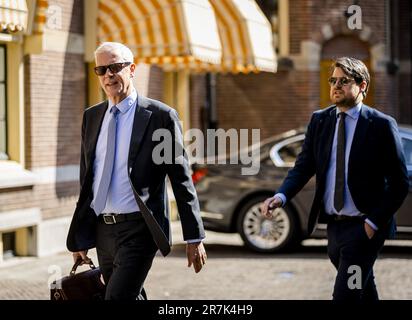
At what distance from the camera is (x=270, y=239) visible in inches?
503

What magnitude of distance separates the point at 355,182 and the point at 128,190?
4.39 feet

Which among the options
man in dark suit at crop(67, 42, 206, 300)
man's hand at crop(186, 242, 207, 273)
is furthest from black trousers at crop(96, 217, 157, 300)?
man's hand at crop(186, 242, 207, 273)

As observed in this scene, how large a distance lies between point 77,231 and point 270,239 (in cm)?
727

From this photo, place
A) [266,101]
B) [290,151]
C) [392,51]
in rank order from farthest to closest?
1. [392,51]
2. [266,101]
3. [290,151]

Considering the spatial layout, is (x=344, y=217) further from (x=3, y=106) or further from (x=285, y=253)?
(x=3, y=106)

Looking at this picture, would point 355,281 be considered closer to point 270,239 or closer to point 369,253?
point 369,253

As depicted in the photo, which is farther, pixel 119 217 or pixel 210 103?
pixel 210 103

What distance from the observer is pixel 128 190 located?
562 cm

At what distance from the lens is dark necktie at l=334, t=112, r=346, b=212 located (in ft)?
19.3

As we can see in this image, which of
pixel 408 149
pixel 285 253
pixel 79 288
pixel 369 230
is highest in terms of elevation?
pixel 408 149

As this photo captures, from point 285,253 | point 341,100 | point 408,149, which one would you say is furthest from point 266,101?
point 341,100

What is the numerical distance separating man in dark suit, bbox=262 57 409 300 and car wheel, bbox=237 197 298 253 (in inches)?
258

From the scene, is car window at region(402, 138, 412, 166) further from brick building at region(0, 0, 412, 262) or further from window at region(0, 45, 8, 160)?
window at region(0, 45, 8, 160)

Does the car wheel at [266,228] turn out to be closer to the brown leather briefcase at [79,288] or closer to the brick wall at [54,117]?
the brick wall at [54,117]
